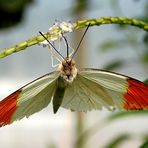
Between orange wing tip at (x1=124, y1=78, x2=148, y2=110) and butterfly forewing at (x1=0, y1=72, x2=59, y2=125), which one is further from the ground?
butterfly forewing at (x1=0, y1=72, x2=59, y2=125)

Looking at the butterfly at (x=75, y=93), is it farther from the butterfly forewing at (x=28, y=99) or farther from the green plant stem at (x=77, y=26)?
the green plant stem at (x=77, y=26)

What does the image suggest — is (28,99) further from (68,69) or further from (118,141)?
(118,141)

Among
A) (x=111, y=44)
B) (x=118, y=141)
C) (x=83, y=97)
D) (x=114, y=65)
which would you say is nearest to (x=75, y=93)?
(x=83, y=97)

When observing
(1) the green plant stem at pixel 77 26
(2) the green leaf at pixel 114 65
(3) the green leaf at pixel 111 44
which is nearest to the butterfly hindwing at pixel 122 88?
(1) the green plant stem at pixel 77 26

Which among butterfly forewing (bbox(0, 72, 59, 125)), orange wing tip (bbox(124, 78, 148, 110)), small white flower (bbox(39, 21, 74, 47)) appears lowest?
orange wing tip (bbox(124, 78, 148, 110))

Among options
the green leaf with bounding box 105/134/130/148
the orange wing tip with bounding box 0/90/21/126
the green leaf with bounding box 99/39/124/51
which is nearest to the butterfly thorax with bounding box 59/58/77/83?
the orange wing tip with bounding box 0/90/21/126

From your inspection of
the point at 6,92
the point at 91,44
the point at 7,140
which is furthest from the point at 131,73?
the point at 7,140

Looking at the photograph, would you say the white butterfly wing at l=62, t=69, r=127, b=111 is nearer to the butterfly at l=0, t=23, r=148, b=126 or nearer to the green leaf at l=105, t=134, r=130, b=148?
the butterfly at l=0, t=23, r=148, b=126
